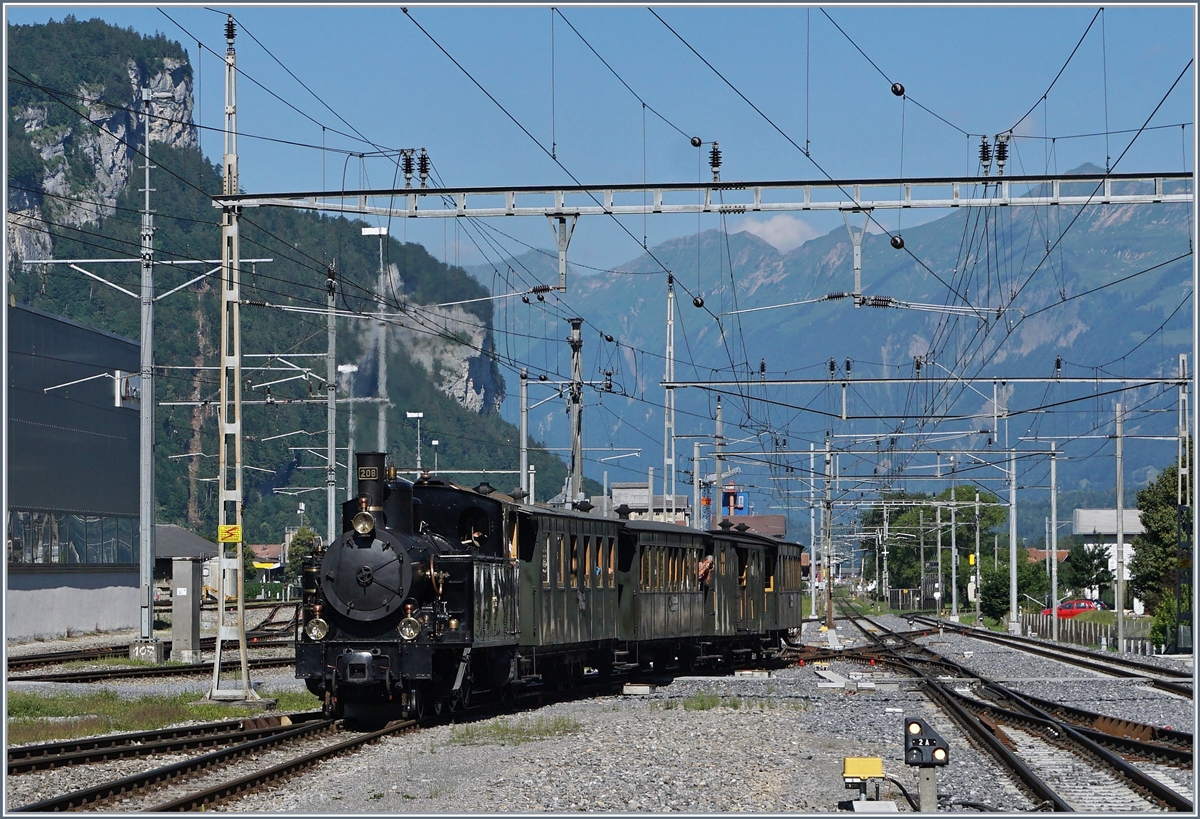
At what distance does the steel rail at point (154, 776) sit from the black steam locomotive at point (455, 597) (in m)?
1.58

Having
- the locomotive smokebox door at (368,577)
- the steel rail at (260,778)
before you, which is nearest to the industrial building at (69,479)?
the locomotive smokebox door at (368,577)

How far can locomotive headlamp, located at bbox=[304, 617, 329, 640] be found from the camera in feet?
66.7

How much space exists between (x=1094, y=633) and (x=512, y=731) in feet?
150

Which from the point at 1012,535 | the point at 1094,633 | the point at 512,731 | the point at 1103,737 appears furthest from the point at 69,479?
the point at 1103,737

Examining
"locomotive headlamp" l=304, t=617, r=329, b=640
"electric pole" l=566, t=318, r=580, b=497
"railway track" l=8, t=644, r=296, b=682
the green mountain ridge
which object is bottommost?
"railway track" l=8, t=644, r=296, b=682

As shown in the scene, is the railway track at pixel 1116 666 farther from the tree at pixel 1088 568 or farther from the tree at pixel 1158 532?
the tree at pixel 1088 568

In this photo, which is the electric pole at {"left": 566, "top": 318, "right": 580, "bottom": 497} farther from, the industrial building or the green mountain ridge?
the green mountain ridge

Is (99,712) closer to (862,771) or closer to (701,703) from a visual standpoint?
(701,703)

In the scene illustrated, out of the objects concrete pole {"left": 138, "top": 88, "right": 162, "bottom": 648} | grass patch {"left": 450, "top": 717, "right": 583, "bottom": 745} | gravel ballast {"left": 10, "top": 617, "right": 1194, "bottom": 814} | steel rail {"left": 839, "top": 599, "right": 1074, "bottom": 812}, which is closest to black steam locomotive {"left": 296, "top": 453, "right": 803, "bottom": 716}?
grass patch {"left": 450, "top": 717, "right": 583, "bottom": 745}

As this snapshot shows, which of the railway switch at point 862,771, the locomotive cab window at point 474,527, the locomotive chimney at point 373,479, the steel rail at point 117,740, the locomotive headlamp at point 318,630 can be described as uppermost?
the locomotive chimney at point 373,479

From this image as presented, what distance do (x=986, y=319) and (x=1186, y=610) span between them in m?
22.4

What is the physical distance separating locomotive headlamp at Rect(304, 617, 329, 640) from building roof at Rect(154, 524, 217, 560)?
55.6 m

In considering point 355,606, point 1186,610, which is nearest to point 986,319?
point 355,606

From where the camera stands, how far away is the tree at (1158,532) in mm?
73438
